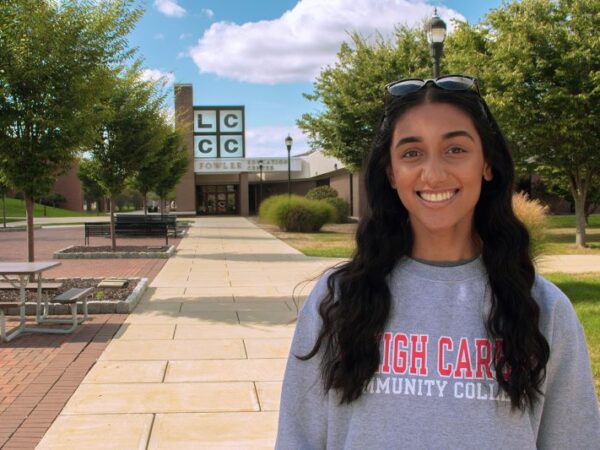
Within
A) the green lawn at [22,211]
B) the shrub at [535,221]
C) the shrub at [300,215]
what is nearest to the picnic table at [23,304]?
the shrub at [535,221]

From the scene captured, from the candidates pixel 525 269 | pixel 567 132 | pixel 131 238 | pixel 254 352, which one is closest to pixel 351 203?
pixel 131 238

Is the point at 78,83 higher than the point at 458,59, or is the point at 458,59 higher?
the point at 458,59

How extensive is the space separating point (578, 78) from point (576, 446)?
17.1 meters

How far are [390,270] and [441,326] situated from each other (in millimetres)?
199

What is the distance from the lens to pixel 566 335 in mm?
1415

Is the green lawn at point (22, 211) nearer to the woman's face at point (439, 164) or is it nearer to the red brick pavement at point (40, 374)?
the red brick pavement at point (40, 374)

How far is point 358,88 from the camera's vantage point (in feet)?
74.8

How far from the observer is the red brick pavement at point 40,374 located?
438 cm

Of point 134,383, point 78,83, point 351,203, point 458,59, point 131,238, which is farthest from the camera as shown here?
point 351,203

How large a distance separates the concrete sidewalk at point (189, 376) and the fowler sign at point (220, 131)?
4657 cm

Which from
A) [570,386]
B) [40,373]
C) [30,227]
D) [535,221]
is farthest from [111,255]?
[570,386]

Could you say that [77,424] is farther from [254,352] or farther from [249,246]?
[249,246]

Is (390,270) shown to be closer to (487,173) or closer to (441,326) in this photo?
(441,326)

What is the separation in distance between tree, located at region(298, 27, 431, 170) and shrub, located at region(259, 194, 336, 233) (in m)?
3.43
